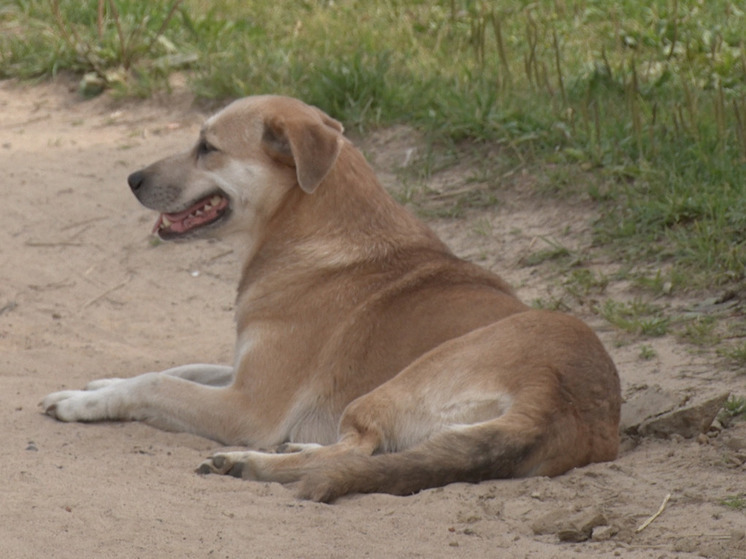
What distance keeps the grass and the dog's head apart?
1.85 m

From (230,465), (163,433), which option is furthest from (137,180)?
(230,465)

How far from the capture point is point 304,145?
468 centimetres

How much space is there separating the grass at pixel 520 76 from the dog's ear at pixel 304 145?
1810 mm

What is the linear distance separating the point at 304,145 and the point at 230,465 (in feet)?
4.41

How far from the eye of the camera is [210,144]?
16.3 ft

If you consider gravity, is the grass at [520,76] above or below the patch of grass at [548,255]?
above

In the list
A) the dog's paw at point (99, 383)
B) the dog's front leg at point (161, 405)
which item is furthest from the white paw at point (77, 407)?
the dog's paw at point (99, 383)

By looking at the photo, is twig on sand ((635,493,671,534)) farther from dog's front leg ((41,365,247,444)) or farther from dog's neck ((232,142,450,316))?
dog's front leg ((41,365,247,444))

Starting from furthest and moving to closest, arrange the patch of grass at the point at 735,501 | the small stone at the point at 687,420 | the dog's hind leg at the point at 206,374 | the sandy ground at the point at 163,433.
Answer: the dog's hind leg at the point at 206,374 → the small stone at the point at 687,420 → the patch of grass at the point at 735,501 → the sandy ground at the point at 163,433

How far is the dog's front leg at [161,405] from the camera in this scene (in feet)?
15.0

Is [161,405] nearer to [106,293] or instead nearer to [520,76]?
[106,293]

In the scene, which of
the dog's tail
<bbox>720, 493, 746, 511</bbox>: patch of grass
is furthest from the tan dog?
<bbox>720, 493, 746, 511</bbox>: patch of grass

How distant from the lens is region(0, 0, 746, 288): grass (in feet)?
20.7

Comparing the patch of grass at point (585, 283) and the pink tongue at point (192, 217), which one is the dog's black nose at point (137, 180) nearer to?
the pink tongue at point (192, 217)
